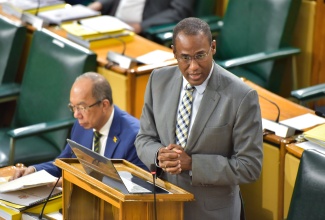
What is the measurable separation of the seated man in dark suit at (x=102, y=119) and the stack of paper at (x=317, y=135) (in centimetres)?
79

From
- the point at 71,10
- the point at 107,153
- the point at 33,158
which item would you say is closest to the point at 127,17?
the point at 71,10

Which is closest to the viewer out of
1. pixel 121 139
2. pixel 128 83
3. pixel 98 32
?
pixel 121 139

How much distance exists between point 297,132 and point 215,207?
875mm

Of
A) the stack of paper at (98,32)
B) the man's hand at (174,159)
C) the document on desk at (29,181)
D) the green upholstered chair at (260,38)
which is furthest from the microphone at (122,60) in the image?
the man's hand at (174,159)

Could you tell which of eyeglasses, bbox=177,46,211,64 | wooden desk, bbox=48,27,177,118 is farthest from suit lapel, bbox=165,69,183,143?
wooden desk, bbox=48,27,177,118

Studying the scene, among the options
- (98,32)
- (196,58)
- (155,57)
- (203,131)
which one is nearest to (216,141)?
(203,131)

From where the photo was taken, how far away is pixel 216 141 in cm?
320

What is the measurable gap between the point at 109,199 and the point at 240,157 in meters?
0.53

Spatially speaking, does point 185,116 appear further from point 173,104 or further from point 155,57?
point 155,57

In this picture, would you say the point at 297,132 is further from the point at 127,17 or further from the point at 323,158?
the point at 127,17

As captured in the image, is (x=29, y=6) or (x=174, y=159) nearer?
(x=174, y=159)

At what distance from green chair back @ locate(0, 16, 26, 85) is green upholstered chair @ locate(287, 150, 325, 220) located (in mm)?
2714

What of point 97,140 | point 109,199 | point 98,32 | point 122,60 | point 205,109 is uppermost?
point 98,32

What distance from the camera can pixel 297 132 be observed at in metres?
3.98
